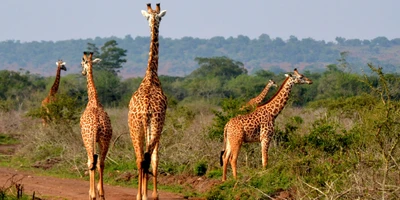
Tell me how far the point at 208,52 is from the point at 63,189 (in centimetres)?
13300

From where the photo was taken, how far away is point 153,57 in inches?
362

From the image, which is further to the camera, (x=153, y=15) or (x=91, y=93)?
(x=91, y=93)

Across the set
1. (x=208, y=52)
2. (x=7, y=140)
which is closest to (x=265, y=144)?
(x=7, y=140)

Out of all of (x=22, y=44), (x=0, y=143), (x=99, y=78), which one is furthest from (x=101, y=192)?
(x=22, y=44)

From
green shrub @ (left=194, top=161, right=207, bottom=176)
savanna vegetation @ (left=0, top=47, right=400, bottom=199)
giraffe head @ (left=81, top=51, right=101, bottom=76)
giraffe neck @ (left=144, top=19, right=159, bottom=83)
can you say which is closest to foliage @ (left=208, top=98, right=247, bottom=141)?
savanna vegetation @ (left=0, top=47, right=400, bottom=199)

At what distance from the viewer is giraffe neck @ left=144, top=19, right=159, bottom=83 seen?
9.03m

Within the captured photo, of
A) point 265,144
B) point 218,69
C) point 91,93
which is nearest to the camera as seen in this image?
point 91,93

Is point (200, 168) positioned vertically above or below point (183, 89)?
above

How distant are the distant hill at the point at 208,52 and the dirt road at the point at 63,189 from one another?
112976mm

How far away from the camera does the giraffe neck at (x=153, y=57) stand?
903 cm

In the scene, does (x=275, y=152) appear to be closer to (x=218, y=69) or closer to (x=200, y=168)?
(x=200, y=168)

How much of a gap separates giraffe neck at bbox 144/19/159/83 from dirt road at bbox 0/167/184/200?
1.63 meters

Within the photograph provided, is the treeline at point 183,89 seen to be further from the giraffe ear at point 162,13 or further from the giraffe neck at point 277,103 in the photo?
the giraffe ear at point 162,13

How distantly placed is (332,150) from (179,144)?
9.05 feet
